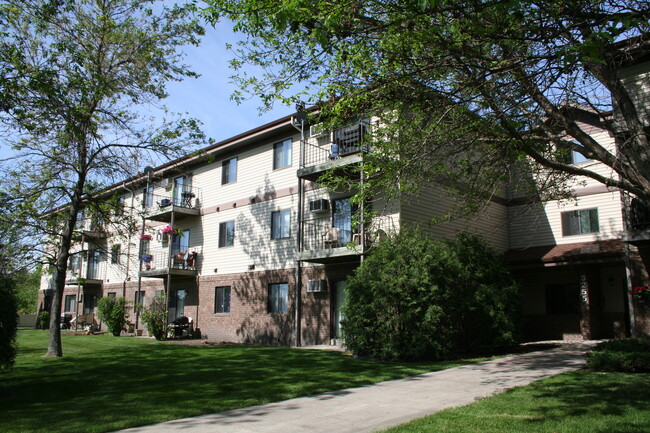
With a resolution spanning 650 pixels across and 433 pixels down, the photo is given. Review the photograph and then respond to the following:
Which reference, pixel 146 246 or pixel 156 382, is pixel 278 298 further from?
pixel 146 246

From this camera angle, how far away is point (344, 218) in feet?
57.8

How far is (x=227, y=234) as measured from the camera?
72.9 ft

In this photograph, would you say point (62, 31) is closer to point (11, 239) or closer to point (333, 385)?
point (11, 239)

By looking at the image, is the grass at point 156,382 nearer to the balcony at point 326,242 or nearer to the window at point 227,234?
the balcony at point 326,242

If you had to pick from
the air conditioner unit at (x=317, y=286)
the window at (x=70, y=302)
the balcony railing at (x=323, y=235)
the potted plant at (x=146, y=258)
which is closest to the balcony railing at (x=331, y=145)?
the balcony railing at (x=323, y=235)

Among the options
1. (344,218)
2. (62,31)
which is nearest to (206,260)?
(344,218)

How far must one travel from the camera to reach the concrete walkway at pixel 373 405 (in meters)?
6.48

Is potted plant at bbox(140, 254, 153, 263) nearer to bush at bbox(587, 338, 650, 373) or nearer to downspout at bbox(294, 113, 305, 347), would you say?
downspout at bbox(294, 113, 305, 347)

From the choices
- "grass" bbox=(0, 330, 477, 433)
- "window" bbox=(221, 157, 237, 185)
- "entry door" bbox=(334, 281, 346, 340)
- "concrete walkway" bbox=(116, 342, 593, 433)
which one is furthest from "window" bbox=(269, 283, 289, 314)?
"concrete walkway" bbox=(116, 342, 593, 433)

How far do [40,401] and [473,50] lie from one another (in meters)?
8.79

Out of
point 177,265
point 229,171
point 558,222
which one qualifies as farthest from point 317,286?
point 558,222

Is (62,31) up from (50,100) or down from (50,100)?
up

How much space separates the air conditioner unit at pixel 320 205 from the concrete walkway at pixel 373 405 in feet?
26.6

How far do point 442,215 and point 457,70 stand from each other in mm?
9295
